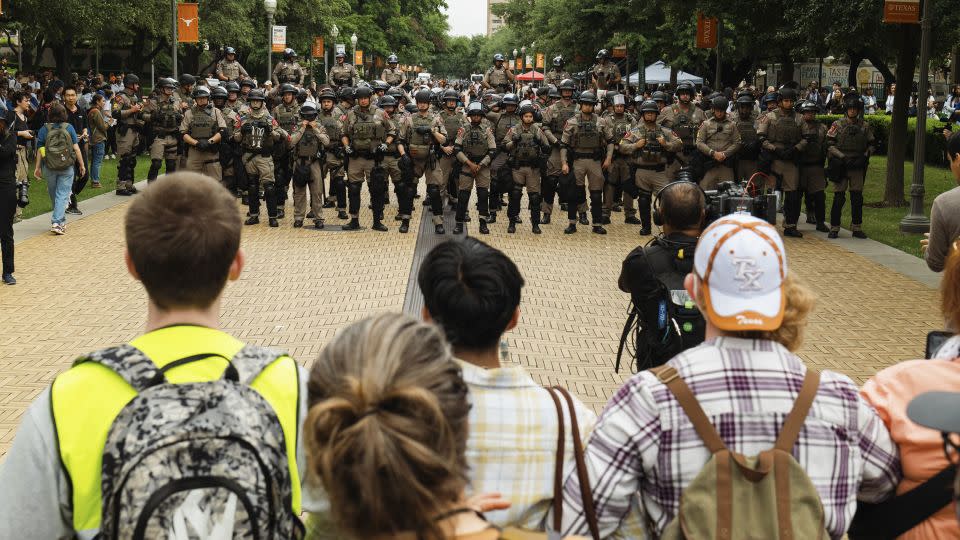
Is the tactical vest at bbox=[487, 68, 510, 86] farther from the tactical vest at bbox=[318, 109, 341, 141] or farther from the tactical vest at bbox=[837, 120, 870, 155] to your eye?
the tactical vest at bbox=[837, 120, 870, 155]

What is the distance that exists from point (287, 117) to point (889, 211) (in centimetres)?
1006

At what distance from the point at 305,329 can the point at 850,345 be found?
190 inches

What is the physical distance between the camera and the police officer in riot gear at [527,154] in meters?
17.0

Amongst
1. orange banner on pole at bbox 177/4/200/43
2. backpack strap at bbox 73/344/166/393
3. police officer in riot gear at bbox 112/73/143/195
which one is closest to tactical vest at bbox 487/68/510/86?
orange banner on pole at bbox 177/4/200/43

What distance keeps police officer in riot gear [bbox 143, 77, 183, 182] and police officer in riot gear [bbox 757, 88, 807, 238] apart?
31.2 feet

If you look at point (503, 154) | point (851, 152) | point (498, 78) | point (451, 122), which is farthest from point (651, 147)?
point (498, 78)

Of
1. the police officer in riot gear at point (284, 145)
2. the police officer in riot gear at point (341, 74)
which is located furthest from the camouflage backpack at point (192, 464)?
the police officer in riot gear at point (341, 74)

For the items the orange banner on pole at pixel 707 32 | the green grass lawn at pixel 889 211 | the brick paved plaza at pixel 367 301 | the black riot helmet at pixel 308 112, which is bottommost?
the brick paved plaza at pixel 367 301

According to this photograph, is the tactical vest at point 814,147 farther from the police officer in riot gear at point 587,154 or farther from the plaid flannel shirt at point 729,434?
the plaid flannel shirt at point 729,434

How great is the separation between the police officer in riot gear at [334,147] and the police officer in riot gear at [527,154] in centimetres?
260

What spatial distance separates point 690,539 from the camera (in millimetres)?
2871

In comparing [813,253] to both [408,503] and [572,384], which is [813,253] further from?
[408,503]

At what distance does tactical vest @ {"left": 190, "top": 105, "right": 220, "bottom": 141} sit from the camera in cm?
1823

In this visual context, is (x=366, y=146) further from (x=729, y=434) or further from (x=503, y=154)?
(x=729, y=434)
